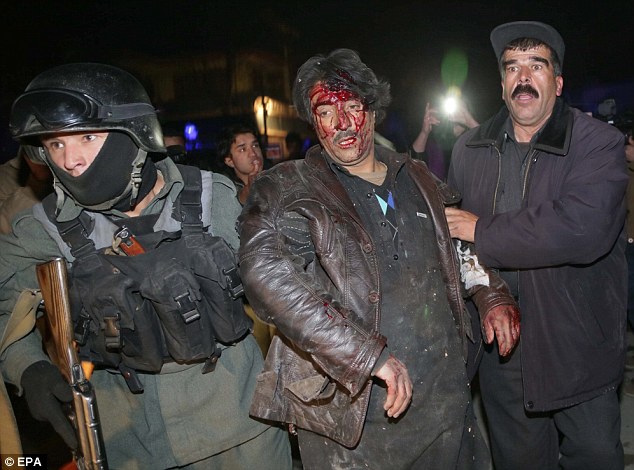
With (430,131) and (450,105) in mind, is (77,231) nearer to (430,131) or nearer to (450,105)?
(450,105)

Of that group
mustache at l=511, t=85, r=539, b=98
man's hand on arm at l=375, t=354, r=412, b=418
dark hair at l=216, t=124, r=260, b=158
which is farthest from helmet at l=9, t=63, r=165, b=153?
dark hair at l=216, t=124, r=260, b=158

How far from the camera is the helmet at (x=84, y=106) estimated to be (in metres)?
2.05

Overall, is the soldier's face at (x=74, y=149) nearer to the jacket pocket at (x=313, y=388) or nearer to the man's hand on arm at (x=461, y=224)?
the jacket pocket at (x=313, y=388)

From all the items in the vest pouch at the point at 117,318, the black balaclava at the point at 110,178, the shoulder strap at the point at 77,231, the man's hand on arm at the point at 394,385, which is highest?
the black balaclava at the point at 110,178

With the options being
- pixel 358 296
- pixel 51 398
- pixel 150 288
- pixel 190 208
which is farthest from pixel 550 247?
pixel 51 398

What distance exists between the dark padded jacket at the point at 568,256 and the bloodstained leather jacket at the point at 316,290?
12.5 inches

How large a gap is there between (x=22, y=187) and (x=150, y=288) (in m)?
2.84

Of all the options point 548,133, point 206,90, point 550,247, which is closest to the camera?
point 550,247

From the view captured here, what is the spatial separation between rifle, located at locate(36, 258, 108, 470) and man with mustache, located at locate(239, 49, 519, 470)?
24.0 inches

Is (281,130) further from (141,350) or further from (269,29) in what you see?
(141,350)

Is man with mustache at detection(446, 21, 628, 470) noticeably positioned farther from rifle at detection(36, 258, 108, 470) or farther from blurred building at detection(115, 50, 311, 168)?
blurred building at detection(115, 50, 311, 168)

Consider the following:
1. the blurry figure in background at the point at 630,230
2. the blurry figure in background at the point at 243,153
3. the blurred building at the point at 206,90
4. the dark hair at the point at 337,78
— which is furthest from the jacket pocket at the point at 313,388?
the blurred building at the point at 206,90

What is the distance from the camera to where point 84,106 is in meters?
2.08

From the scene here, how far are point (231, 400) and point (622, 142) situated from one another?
86.8 inches
